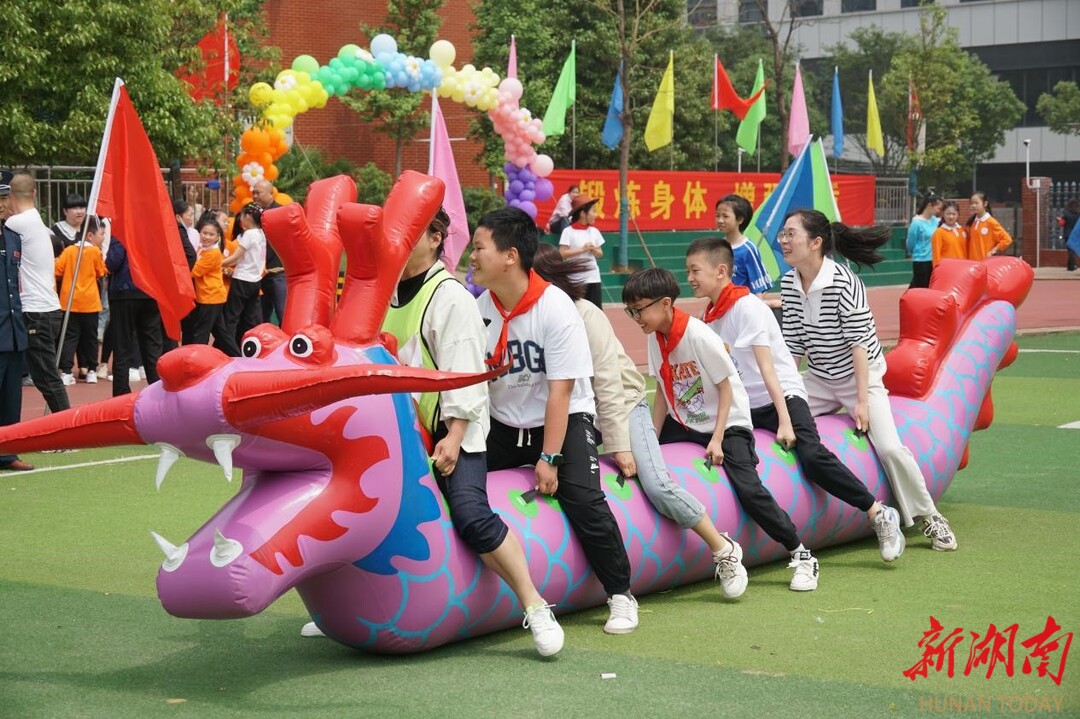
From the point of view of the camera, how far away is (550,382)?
5648 millimetres

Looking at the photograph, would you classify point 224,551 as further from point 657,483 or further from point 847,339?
point 847,339

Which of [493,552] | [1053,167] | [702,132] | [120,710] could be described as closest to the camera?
[120,710]

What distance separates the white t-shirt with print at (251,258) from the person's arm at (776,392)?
857 centimetres

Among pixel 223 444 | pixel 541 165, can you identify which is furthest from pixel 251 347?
pixel 541 165

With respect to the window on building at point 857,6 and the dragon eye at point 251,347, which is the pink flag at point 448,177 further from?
the window on building at point 857,6

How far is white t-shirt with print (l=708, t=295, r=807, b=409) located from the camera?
6.77 m

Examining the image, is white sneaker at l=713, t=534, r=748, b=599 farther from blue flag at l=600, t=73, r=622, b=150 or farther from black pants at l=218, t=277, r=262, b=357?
blue flag at l=600, t=73, r=622, b=150

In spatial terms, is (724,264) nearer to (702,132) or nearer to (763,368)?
(763,368)

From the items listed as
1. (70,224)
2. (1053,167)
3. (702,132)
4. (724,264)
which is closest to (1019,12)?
(1053,167)

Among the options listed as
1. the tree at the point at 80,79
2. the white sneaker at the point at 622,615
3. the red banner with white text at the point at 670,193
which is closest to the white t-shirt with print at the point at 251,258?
the tree at the point at 80,79

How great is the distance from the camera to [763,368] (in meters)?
6.71

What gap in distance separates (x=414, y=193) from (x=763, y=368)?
2.11 m

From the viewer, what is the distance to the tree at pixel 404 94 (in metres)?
32.0

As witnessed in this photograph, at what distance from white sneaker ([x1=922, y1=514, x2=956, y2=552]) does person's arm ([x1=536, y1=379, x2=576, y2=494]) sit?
240 cm
